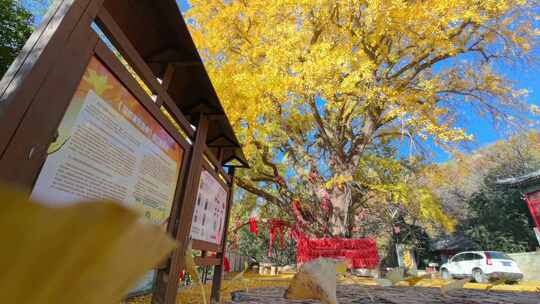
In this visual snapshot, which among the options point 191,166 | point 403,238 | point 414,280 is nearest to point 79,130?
point 191,166

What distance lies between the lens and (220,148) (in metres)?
3.18

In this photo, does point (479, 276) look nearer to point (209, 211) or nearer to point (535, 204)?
point (535, 204)

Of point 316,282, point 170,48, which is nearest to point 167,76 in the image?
point 170,48

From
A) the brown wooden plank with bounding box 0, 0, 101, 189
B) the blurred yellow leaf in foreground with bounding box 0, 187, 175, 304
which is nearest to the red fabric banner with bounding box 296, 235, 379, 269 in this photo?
the brown wooden plank with bounding box 0, 0, 101, 189

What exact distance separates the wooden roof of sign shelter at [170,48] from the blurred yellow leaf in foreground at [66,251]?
1338mm

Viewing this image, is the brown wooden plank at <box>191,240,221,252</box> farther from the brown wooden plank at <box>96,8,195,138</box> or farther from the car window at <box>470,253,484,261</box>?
the car window at <box>470,253,484,261</box>

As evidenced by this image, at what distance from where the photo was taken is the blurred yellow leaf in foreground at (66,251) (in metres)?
0.11

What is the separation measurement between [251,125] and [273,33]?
2.16 meters

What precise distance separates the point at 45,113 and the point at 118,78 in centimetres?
43

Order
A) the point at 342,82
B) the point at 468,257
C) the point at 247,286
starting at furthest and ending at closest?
1. the point at 468,257
2. the point at 342,82
3. the point at 247,286

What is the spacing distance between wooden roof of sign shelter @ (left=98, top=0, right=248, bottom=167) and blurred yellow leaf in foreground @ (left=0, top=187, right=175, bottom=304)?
4.39 ft

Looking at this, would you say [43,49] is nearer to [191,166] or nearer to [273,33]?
[191,166]

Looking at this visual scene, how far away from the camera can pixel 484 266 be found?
9.05m

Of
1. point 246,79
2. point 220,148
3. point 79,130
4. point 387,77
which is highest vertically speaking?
point 387,77
